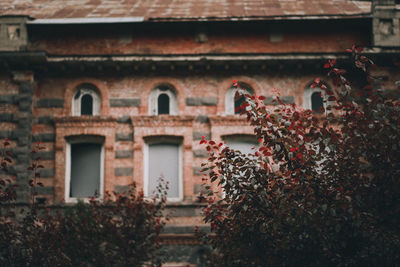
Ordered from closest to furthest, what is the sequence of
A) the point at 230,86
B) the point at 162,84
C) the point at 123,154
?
1. the point at 123,154
2. the point at 230,86
3. the point at 162,84

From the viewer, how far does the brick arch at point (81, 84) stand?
17219mm

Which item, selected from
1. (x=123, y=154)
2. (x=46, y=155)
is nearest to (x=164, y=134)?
(x=123, y=154)

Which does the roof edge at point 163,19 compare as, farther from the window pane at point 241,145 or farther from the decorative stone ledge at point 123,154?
the decorative stone ledge at point 123,154

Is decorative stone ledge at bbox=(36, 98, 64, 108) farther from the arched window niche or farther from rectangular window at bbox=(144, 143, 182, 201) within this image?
the arched window niche

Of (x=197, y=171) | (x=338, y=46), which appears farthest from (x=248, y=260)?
(x=338, y=46)

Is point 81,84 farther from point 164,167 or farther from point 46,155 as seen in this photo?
point 164,167

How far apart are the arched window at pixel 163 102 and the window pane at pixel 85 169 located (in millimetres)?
2118

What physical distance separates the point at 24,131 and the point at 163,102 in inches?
169

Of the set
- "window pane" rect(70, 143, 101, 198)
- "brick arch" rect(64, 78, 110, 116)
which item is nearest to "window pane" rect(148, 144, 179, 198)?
"window pane" rect(70, 143, 101, 198)

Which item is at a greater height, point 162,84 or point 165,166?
point 162,84

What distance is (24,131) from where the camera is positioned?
16766 millimetres

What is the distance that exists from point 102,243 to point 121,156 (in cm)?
398

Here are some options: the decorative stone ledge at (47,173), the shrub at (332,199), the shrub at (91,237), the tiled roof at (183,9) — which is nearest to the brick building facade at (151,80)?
the decorative stone ledge at (47,173)

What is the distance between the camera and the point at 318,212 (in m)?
8.23
